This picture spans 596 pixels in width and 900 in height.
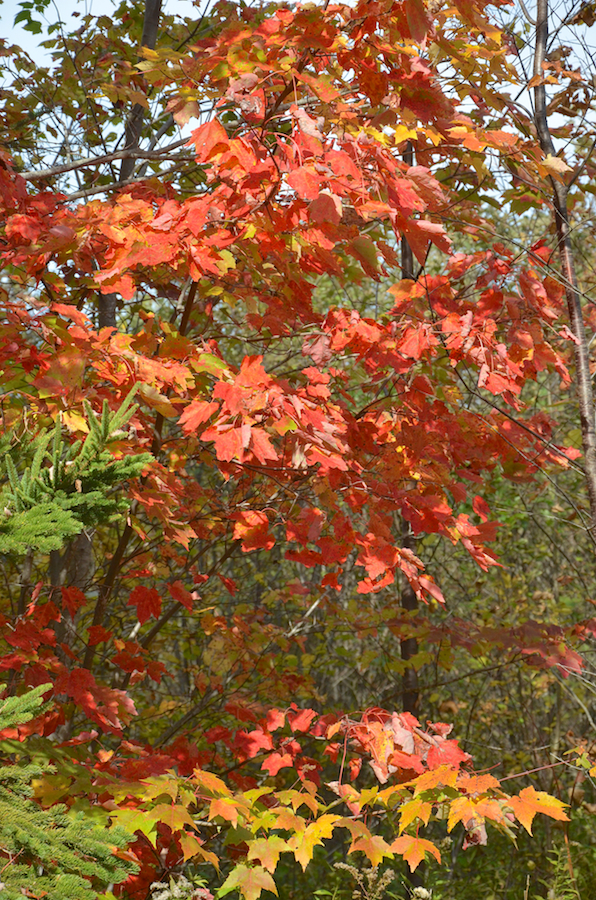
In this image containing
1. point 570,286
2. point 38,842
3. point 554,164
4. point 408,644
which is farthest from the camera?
point 408,644

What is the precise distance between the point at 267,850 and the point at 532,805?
756mm

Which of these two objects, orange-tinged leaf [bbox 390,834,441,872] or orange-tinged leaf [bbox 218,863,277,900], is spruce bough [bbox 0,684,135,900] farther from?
orange-tinged leaf [bbox 390,834,441,872]

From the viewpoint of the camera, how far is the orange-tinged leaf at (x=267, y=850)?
2.04 m

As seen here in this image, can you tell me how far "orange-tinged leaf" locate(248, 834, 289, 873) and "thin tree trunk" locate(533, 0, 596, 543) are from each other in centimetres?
147

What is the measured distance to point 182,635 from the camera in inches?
196

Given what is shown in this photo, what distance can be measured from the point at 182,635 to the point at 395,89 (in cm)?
378

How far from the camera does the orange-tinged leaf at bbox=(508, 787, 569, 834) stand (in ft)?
5.94

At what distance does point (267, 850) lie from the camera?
2.07 metres

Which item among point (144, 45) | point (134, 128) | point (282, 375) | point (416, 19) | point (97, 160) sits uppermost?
point (144, 45)

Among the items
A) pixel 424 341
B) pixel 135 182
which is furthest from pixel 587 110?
pixel 135 182

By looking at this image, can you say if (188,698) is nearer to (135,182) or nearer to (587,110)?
(135,182)

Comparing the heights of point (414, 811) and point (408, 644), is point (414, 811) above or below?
above

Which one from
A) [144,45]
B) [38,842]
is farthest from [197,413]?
[144,45]

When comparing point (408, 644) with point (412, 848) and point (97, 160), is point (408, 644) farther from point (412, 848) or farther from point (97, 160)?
point (97, 160)
